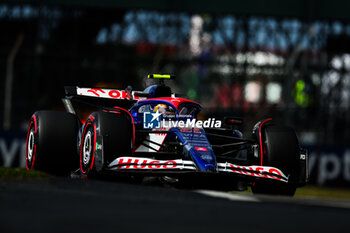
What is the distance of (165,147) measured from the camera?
9.23 metres

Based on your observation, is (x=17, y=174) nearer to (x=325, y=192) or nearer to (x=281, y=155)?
(x=281, y=155)

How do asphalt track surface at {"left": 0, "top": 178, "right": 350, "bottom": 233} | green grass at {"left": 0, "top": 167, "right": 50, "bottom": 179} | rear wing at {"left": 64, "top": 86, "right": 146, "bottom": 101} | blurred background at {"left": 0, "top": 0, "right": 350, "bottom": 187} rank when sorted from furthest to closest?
blurred background at {"left": 0, "top": 0, "right": 350, "bottom": 187} < rear wing at {"left": 64, "top": 86, "right": 146, "bottom": 101} < green grass at {"left": 0, "top": 167, "right": 50, "bottom": 179} < asphalt track surface at {"left": 0, "top": 178, "right": 350, "bottom": 233}

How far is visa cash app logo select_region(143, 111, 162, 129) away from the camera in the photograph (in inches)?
362

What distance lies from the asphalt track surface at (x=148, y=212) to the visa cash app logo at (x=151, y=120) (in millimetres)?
2262

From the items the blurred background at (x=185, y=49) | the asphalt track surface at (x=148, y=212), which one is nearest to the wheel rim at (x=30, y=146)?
the asphalt track surface at (x=148, y=212)

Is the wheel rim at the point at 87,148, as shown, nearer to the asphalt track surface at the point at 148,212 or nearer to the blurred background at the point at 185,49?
the asphalt track surface at the point at 148,212

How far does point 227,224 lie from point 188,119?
4.08m

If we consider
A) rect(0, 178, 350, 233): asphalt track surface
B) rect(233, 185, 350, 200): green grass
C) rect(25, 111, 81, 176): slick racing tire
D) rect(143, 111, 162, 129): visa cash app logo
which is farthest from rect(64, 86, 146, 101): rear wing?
rect(233, 185, 350, 200): green grass

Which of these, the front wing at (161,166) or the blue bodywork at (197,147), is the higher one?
the blue bodywork at (197,147)

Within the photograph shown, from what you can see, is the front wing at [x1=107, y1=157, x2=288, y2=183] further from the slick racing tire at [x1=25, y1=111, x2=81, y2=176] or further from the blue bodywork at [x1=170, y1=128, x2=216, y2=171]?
the slick racing tire at [x1=25, y1=111, x2=81, y2=176]

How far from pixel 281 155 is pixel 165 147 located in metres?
1.41

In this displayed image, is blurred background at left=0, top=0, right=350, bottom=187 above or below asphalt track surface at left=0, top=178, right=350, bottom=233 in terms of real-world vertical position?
above

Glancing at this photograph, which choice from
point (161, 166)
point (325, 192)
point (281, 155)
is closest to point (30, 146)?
point (161, 166)

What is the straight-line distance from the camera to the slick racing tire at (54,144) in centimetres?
Result: 938
